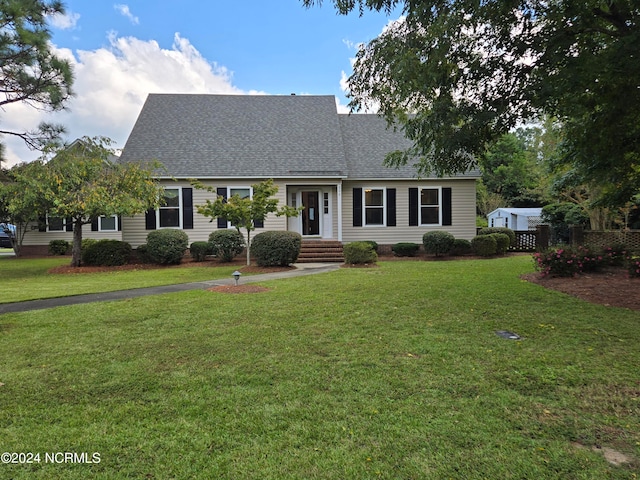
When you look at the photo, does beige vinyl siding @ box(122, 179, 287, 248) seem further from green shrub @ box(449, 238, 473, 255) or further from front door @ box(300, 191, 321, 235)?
green shrub @ box(449, 238, 473, 255)

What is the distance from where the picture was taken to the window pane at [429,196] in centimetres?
1633

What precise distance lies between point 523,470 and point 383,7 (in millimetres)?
5567

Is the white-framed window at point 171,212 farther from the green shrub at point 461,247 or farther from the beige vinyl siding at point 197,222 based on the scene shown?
the green shrub at point 461,247

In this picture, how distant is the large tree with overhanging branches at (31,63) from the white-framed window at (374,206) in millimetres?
10998

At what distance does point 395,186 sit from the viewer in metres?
16.2

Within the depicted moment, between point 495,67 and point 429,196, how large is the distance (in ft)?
35.0

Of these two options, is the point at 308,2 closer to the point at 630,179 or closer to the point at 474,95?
the point at 474,95

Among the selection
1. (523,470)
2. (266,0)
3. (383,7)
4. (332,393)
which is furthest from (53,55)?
(523,470)

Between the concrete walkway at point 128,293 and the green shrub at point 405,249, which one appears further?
the green shrub at point 405,249

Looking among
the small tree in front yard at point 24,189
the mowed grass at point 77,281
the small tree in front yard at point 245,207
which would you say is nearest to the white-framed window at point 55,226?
the mowed grass at point 77,281

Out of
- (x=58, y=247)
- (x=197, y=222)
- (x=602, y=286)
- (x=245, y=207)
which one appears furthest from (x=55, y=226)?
(x=602, y=286)

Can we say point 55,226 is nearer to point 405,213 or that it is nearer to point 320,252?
point 320,252

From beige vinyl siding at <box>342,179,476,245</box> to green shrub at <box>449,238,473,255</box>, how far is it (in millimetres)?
1091

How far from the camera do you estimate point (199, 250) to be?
46.7 feet
